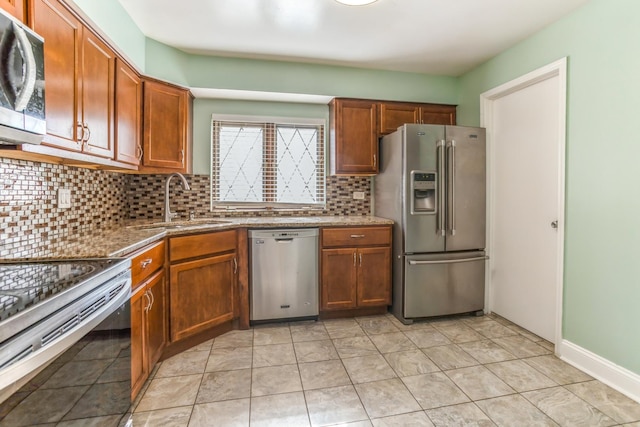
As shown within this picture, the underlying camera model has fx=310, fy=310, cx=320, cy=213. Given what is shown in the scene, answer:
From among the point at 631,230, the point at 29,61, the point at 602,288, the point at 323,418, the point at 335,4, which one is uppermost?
the point at 335,4

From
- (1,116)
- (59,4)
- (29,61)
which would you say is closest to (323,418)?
(1,116)

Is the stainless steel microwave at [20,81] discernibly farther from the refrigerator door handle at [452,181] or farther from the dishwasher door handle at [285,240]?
the refrigerator door handle at [452,181]

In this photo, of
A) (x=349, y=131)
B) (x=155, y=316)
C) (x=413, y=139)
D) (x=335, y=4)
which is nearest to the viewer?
(x=155, y=316)

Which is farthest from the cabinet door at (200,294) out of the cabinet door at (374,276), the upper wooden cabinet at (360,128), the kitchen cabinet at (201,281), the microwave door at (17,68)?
the upper wooden cabinet at (360,128)

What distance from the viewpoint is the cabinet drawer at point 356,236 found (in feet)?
9.25

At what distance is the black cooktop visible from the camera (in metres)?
0.82

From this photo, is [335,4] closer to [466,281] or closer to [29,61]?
[29,61]

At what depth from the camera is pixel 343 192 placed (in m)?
3.45

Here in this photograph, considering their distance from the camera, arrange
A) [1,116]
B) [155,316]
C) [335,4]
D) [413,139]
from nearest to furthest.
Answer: [1,116], [155,316], [335,4], [413,139]

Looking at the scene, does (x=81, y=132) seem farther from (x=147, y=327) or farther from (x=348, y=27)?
(x=348, y=27)

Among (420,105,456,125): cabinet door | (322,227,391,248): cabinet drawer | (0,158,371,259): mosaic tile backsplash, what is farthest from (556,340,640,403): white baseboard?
(420,105,456,125): cabinet door

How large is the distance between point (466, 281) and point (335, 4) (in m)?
2.54

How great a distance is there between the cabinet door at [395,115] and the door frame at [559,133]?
637 mm

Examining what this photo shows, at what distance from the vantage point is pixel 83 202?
2.19 meters
